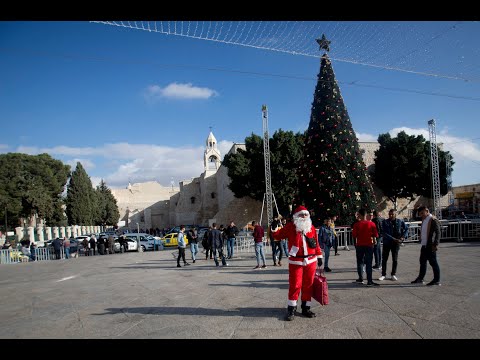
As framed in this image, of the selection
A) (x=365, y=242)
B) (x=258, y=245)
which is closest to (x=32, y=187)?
(x=258, y=245)

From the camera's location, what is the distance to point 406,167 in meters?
38.4

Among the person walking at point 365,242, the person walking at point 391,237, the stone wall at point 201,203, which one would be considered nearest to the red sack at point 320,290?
the person walking at point 365,242

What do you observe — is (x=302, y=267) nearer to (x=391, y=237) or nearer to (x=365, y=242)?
(x=365, y=242)

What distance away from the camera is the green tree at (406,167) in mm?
37625

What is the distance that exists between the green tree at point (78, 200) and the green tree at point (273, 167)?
82.6ft

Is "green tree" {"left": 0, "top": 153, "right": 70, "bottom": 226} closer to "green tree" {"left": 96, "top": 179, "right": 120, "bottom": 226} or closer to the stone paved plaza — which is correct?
"green tree" {"left": 96, "top": 179, "right": 120, "bottom": 226}

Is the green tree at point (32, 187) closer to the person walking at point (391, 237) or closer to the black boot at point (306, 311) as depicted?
the person walking at point (391, 237)

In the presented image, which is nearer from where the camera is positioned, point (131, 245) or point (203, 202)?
point (131, 245)

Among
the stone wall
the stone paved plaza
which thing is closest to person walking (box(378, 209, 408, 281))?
the stone paved plaza

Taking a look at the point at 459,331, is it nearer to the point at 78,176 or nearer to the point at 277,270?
the point at 277,270

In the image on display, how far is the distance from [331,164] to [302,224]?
44.7ft

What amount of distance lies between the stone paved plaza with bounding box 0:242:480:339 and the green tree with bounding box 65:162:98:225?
141 ft
